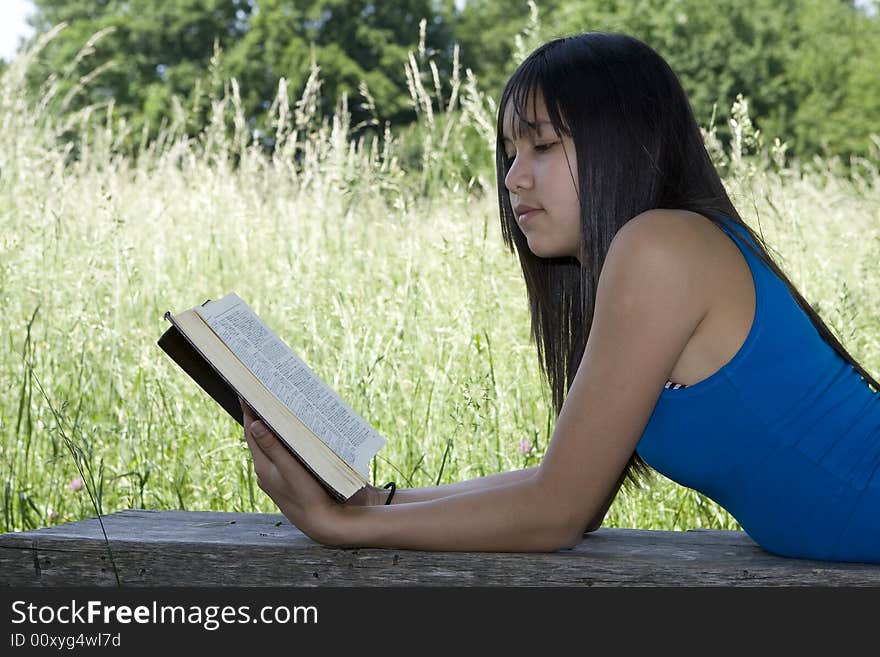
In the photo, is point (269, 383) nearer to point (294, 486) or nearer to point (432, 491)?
point (294, 486)

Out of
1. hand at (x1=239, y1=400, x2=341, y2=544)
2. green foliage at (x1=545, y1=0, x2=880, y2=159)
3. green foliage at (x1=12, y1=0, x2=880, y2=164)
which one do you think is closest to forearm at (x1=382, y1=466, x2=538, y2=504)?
hand at (x1=239, y1=400, x2=341, y2=544)

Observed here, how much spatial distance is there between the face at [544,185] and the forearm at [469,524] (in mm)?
376

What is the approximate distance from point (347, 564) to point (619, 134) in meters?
0.72

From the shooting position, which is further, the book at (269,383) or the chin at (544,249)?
the chin at (544,249)

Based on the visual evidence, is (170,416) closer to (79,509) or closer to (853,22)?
(79,509)

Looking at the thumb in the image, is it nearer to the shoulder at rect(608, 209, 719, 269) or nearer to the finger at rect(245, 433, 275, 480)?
the finger at rect(245, 433, 275, 480)

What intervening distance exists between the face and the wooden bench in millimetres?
461

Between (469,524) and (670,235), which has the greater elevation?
(670,235)

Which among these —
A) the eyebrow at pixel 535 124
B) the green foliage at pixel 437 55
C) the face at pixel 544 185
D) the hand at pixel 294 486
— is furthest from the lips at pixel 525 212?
the green foliage at pixel 437 55

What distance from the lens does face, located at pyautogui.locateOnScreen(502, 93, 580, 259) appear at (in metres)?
1.58

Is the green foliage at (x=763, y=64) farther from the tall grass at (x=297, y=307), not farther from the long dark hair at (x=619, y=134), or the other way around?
the long dark hair at (x=619, y=134)

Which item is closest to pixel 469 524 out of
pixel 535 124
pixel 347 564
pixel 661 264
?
pixel 347 564

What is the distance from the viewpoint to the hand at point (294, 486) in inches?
58.1

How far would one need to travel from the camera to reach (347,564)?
1.48m
